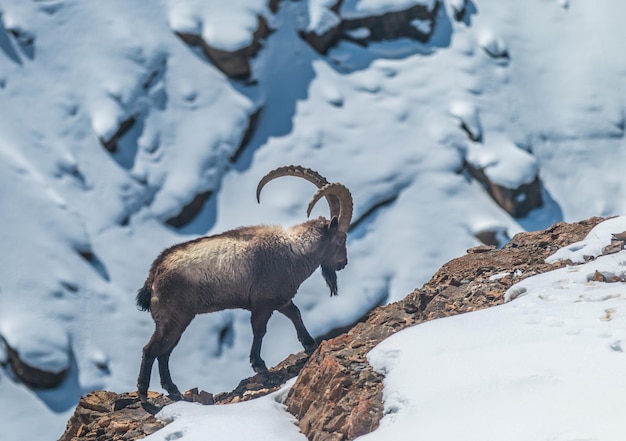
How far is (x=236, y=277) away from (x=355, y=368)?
2870mm

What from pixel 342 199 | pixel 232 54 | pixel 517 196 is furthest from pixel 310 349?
pixel 232 54

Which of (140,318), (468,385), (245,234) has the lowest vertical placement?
(140,318)

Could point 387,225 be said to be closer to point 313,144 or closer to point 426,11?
point 313,144

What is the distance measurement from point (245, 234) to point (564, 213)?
1700 cm

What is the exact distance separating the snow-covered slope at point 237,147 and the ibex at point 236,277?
1041 cm

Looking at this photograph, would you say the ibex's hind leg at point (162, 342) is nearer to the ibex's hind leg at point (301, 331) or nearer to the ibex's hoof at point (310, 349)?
the ibex's hind leg at point (301, 331)

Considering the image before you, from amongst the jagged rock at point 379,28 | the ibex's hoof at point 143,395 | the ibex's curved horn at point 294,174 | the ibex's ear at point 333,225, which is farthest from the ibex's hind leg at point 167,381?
the jagged rock at point 379,28

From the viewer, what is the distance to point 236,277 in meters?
11.2

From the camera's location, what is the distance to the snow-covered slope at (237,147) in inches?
924

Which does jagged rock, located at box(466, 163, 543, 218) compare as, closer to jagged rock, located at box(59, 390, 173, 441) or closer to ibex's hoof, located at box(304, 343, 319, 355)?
ibex's hoof, located at box(304, 343, 319, 355)

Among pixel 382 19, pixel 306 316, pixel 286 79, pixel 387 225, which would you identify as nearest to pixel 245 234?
pixel 306 316

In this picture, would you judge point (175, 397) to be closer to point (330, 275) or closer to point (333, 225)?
point (330, 275)

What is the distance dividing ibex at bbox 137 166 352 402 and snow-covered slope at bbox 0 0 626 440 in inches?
410

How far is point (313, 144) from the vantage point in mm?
27500
